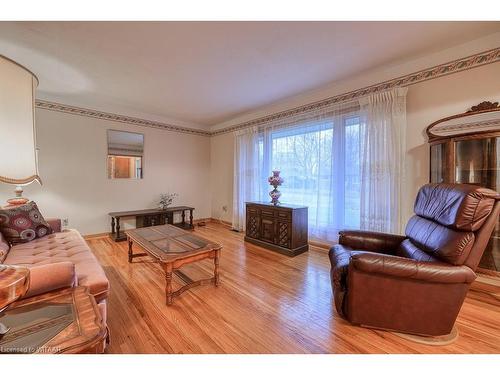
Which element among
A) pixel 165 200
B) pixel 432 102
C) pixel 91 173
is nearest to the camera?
pixel 432 102

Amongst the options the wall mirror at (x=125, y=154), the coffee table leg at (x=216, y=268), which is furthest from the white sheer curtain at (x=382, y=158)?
the wall mirror at (x=125, y=154)

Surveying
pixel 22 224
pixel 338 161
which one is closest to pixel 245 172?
pixel 338 161

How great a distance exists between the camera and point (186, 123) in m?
5.27

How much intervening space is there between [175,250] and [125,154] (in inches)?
125

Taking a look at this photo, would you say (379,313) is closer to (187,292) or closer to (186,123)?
(187,292)

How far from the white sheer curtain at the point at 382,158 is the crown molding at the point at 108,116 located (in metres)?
3.89

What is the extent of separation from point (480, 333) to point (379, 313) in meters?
0.77

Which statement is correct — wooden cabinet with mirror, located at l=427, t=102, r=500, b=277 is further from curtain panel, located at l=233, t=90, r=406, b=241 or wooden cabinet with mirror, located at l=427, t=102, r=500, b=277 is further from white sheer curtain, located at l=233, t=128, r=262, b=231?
white sheer curtain, located at l=233, t=128, r=262, b=231

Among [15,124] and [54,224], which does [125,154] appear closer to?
[54,224]

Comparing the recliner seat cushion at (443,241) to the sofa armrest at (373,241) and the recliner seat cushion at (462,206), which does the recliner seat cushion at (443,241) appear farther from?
the sofa armrest at (373,241)

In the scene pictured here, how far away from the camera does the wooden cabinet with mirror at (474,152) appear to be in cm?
201

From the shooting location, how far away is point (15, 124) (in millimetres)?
770

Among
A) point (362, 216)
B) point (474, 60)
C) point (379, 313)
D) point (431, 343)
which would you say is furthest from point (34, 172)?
point (474, 60)
